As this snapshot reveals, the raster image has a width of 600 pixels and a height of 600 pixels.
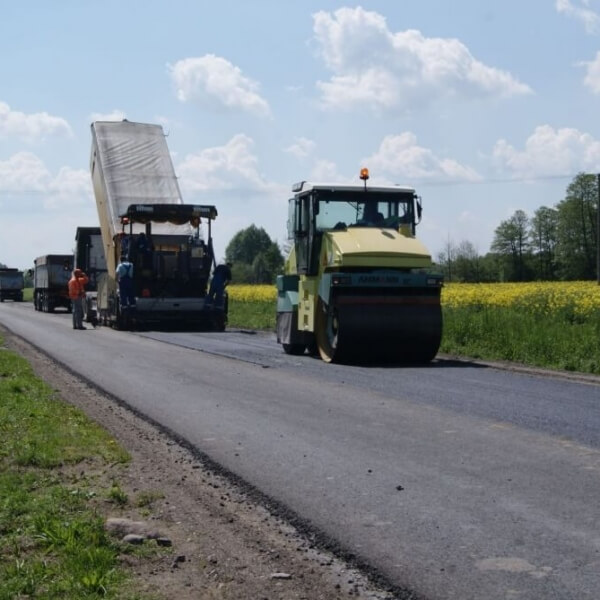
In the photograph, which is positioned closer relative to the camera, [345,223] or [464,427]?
[464,427]

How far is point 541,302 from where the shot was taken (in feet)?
92.0

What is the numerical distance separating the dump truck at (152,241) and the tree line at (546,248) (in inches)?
2530

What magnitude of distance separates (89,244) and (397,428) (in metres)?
27.9

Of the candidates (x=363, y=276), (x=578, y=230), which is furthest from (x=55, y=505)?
(x=578, y=230)

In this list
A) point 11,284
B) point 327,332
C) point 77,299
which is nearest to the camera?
point 327,332

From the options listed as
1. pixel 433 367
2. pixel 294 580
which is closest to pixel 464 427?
pixel 294 580

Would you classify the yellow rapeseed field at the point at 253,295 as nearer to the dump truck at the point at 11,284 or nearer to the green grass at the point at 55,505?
the dump truck at the point at 11,284

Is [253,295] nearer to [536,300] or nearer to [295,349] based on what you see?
[536,300]

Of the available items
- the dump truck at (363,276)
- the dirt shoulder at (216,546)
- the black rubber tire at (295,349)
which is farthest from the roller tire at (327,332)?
the dirt shoulder at (216,546)

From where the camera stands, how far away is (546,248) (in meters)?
118

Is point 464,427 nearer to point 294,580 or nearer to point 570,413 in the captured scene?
point 570,413

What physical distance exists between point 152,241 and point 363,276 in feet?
41.4

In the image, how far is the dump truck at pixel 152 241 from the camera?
28.2 meters

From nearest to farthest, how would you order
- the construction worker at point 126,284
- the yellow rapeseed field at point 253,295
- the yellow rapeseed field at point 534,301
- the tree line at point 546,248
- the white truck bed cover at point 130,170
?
the yellow rapeseed field at point 534,301 < the construction worker at point 126,284 < the white truck bed cover at point 130,170 < the yellow rapeseed field at point 253,295 < the tree line at point 546,248
